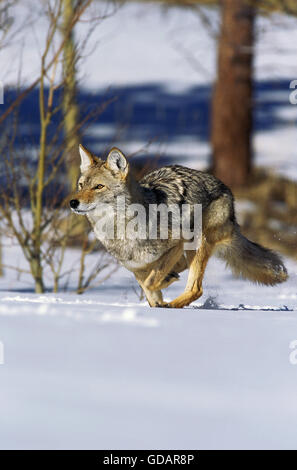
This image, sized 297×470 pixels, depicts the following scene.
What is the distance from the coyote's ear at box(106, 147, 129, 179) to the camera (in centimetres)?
562

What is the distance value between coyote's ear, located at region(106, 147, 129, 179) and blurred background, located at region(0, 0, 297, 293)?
2.13m

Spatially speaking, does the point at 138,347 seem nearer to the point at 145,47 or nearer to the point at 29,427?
the point at 29,427

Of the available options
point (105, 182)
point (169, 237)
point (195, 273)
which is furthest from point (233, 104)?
point (105, 182)

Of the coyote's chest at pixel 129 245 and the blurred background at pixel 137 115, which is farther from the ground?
the blurred background at pixel 137 115

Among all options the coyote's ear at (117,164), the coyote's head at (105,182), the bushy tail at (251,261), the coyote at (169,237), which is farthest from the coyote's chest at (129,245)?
the bushy tail at (251,261)

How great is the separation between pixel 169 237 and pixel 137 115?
18.2m

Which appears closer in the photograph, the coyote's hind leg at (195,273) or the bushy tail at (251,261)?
Result: the coyote's hind leg at (195,273)

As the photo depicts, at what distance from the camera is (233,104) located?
15.8 meters

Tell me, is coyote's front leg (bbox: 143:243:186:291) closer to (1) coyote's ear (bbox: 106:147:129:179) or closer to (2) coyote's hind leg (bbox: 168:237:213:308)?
(2) coyote's hind leg (bbox: 168:237:213:308)

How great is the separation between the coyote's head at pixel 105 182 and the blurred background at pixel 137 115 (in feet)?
6.89

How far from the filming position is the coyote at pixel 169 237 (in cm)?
566

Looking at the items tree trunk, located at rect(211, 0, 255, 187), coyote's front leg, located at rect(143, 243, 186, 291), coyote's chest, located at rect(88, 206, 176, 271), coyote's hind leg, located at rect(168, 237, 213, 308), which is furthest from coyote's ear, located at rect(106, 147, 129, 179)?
tree trunk, located at rect(211, 0, 255, 187)

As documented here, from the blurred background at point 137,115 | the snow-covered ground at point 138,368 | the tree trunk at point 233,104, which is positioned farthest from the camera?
the tree trunk at point 233,104

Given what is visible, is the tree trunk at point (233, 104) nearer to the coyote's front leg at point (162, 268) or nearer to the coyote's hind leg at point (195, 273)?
the coyote's hind leg at point (195, 273)
